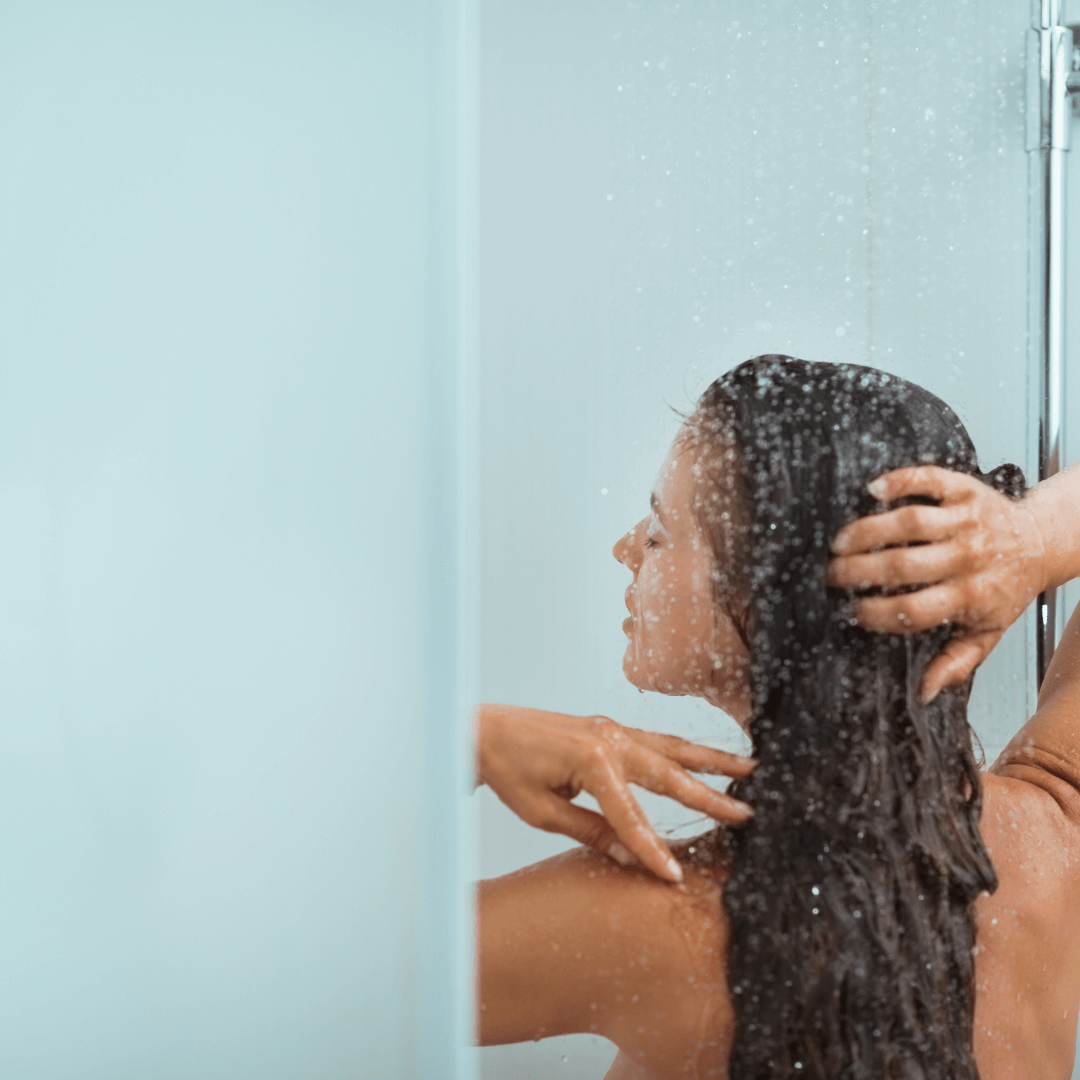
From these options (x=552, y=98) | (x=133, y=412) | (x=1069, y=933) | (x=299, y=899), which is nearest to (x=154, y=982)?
(x=299, y=899)

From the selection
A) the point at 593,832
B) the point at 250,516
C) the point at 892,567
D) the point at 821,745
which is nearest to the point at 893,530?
the point at 892,567

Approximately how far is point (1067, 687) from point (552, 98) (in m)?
0.55

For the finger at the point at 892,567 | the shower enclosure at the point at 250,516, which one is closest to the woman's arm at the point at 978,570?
the finger at the point at 892,567

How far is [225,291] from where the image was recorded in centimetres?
37

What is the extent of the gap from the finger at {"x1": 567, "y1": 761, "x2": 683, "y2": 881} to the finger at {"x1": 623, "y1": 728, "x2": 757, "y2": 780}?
27 mm

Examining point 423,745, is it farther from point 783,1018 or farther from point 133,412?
point 783,1018

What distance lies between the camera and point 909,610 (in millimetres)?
537

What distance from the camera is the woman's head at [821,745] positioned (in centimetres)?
52

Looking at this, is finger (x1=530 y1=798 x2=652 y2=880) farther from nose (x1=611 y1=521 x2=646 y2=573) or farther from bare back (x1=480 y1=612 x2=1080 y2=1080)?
nose (x1=611 y1=521 x2=646 y2=573)

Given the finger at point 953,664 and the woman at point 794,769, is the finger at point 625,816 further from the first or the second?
the finger at point 953,664

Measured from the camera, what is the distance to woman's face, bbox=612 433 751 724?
20.4 inches

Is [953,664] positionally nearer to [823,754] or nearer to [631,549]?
[823,754]

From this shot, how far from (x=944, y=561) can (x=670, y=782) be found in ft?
0.70

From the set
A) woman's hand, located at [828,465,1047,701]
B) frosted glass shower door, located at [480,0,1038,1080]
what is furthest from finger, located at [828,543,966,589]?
frosted glass shower door, located at [480,0,1038,1080]
